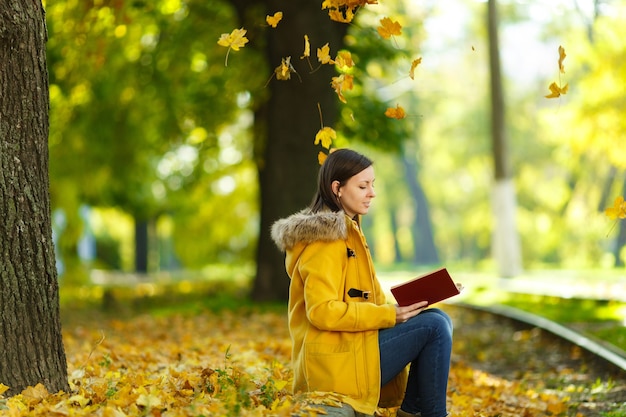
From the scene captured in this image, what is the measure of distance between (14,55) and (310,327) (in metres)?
2.26

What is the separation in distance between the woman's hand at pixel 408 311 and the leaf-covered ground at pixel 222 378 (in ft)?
1.85

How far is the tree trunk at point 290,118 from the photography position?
517 inches

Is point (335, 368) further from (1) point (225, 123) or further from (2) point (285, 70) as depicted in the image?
(1) point (225, 123)

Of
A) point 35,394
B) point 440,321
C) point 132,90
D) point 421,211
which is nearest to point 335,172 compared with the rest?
point 440,321

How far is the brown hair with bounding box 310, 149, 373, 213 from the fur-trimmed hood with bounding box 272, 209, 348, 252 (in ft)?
0.57

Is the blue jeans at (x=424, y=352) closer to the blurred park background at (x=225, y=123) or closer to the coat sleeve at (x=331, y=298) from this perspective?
the coat sleeve at (x=331, y=298)

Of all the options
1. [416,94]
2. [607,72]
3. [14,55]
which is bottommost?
[14,55]

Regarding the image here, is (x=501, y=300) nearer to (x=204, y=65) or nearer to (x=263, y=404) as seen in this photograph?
(x=204, y=65)

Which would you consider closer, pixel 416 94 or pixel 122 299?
pixel 122 299

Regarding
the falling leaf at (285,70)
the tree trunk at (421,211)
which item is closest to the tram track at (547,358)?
the falling leaf at (285,70)

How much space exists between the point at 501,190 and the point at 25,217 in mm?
16051

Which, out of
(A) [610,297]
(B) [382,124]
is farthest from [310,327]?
(B) [382,124]

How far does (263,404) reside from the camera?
15.9 ft

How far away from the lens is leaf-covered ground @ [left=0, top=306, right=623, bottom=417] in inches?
181
